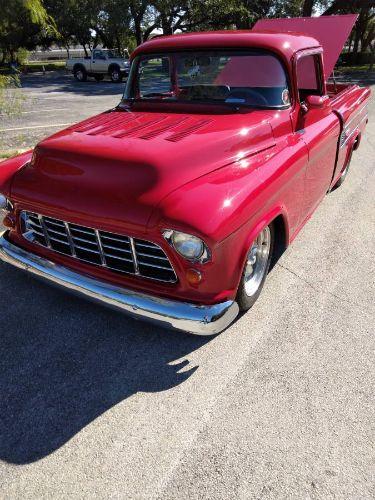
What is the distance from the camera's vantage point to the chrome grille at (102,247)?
7.77 ft

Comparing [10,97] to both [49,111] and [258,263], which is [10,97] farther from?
[258,263]

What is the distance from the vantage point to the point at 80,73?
2188 centimetres

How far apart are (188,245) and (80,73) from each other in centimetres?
2247

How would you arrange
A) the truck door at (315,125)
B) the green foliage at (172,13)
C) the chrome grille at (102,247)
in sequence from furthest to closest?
the green foliage at (172,13), the truck door at (315,125), the chrome grille at (102,247)

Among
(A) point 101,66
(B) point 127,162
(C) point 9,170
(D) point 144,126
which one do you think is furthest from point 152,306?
(A) point 101,66

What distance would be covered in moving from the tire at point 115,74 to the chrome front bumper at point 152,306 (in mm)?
20249

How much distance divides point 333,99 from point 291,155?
1903 millimetres

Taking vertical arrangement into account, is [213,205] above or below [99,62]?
below

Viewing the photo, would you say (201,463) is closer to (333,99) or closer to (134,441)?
(134,441)

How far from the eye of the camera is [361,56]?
28469 mm

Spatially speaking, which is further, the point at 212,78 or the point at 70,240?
the point at 212,78

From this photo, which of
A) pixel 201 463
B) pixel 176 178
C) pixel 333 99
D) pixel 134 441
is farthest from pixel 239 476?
pixel 333 99

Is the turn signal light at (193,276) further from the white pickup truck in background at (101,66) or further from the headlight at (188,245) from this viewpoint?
the white pickup truck in background at (101,66)

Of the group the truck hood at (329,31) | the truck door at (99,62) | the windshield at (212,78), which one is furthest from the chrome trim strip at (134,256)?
the truck door at (99,62)
